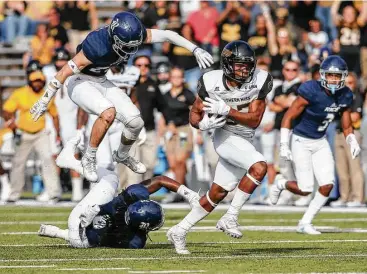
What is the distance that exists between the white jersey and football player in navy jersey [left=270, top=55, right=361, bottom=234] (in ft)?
7.37

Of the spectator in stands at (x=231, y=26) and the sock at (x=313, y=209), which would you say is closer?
the sock at (x=313, y=209)

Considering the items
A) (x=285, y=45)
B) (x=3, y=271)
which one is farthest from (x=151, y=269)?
(x=285, y=45)

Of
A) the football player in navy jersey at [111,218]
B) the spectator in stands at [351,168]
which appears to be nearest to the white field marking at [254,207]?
the spectator in stands at [351,168]

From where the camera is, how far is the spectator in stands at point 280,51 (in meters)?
19.2

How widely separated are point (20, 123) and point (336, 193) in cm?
465

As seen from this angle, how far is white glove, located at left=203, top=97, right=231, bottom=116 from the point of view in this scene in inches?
367

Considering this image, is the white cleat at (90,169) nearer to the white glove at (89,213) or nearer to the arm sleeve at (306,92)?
the white glove at (89,213)

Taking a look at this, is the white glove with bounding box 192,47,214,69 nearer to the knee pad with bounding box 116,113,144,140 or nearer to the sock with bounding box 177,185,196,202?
the knee pad with bounding box 116,113,144,140

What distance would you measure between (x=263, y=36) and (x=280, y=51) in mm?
710

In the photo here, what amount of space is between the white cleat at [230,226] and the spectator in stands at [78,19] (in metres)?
13.1

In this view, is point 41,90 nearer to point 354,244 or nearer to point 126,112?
point 126,112

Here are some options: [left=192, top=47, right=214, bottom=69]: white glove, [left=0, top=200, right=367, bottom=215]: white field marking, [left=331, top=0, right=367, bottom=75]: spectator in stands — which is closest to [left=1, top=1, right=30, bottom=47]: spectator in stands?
[left=331, top=0, right=367, bottom=75]: spectator in stands

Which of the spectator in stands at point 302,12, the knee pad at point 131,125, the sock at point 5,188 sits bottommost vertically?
the sock at point 5,188

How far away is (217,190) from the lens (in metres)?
9.69
